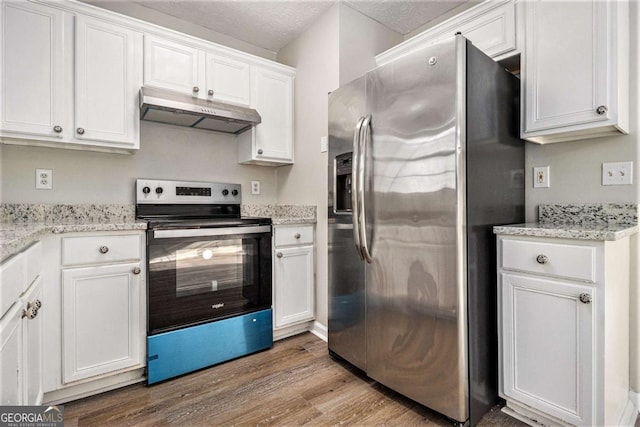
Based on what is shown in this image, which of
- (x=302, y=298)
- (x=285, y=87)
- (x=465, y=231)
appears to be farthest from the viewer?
(x=285, y=87)

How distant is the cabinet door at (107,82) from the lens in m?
1.89

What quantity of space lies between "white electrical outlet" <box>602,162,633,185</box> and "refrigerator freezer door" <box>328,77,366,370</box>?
1.25m

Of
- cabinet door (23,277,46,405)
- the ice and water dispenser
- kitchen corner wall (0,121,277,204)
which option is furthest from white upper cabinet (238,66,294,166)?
cabinet door (23,277,46,405)

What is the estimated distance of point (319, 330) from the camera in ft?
8.24

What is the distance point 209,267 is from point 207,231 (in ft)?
0.76

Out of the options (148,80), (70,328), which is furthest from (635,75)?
(70,328)

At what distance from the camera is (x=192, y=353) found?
1948 millimetres

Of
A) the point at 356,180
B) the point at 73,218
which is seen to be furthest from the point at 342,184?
the point at 73,218

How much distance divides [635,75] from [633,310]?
44.6 inches

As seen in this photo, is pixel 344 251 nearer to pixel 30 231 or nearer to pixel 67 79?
pixel 30 231

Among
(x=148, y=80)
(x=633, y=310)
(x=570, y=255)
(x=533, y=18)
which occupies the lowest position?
(x=633, y=310)

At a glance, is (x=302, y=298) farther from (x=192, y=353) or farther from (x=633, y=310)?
(x=633, y=310)

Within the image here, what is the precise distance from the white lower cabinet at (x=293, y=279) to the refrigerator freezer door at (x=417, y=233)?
2.42 ft

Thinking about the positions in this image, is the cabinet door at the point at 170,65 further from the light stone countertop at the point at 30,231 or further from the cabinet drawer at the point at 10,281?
the cabinet drawer at the point at 10,281
